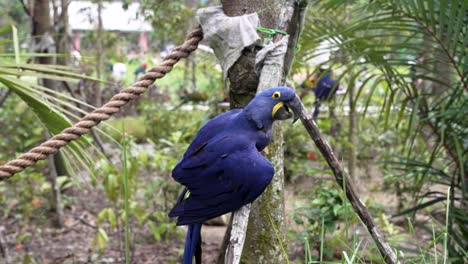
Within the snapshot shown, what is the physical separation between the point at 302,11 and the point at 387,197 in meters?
3.19

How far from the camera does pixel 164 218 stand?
322 centimetres

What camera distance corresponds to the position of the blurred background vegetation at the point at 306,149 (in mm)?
1995

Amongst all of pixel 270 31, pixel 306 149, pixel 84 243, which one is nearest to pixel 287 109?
pixel 270 31

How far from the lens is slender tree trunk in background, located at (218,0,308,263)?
128cm

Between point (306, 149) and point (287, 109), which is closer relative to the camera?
point (287, 109)

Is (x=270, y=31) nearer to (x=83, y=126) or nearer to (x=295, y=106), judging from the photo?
(x=295, y=106)

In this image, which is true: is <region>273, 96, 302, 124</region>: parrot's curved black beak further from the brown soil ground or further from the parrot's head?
the brown soil ground

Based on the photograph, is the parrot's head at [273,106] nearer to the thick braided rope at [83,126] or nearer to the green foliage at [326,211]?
the thick braided rope at [83,126]

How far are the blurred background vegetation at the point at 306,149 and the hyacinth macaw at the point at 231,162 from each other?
0.59m

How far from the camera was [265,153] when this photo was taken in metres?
1.38

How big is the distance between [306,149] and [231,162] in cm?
305

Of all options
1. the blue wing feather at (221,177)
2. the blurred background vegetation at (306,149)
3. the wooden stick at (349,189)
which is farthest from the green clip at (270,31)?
the blurred background vegetation at (306,149)

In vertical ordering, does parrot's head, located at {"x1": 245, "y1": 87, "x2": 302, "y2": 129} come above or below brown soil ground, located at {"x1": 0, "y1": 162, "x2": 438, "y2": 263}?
above

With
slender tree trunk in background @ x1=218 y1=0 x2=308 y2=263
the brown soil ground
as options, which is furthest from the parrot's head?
the brown soil ground
